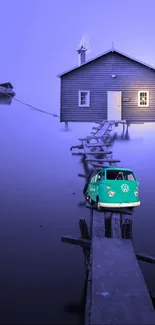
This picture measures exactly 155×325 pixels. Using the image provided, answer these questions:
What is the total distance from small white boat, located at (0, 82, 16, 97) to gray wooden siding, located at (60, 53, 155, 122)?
19.6 metres

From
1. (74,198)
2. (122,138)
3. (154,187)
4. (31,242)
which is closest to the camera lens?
(31,242)

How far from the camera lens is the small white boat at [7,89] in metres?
49.5

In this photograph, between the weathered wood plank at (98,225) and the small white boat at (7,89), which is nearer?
the weathered wood plank at (98,225)

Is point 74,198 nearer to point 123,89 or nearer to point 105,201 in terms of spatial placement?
point 105,201

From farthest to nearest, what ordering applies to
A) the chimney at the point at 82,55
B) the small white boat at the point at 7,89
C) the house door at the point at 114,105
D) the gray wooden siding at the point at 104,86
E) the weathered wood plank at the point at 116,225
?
the small white boat at the point at 7,89, the chimney at the point at 82,55, the house door at the point at 114,105, the gray wooden siding at the point at 104,86, the weathered wood plank at the point at 116,225

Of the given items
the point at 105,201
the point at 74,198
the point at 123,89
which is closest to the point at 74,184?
the point at 74,198

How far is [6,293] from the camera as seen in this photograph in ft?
23.9

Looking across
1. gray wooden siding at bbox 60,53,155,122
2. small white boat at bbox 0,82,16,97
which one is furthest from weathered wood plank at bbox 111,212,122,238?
small white boat at bbox 0,82,16,97

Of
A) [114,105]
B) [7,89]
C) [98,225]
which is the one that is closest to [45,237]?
[98,225]

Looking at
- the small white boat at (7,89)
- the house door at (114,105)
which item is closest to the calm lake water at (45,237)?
the house door at (114,105)

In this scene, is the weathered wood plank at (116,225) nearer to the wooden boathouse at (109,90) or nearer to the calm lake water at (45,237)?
the calm lake water at (45,237)

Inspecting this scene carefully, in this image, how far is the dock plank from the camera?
5105 millimetres

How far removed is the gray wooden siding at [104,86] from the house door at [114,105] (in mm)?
361

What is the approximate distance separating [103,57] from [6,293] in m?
27.7
